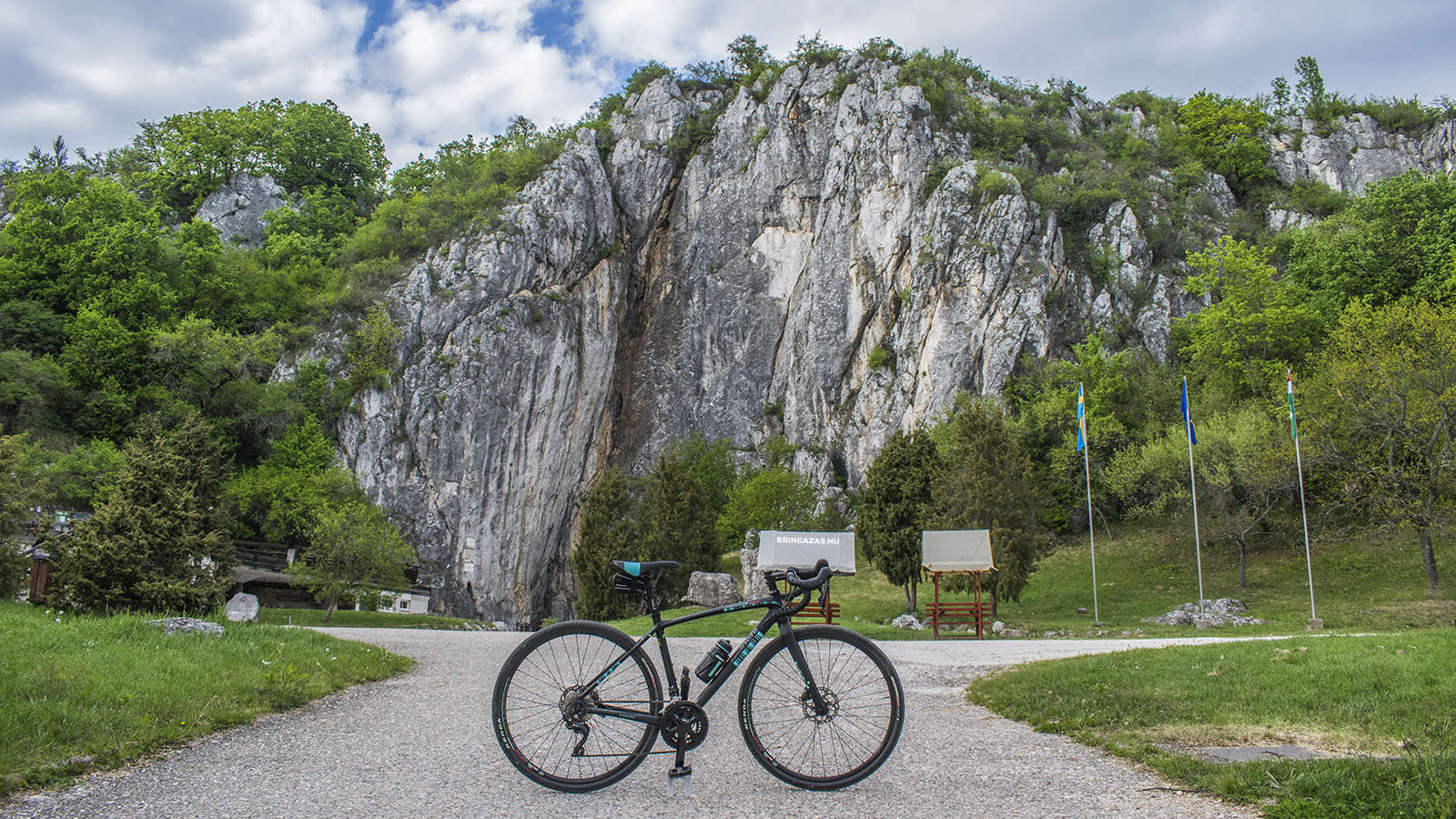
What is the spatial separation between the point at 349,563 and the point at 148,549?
2050cm

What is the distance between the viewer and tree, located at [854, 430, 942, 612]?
3109cm

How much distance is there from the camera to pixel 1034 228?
46000 millimetres

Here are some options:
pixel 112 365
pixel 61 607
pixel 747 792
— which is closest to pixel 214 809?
pixel 747 792

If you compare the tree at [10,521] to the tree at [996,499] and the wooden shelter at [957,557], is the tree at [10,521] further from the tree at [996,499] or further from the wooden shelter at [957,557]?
the tree at [996,499]

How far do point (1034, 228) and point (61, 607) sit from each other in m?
46.4

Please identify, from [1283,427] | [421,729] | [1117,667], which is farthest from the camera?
[1283,427]

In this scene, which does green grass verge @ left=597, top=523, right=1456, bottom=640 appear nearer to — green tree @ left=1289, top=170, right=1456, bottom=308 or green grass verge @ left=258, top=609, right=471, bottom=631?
green grass verge @ left=258, top=609, right=471, bottom=631

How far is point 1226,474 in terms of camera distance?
31.2 m

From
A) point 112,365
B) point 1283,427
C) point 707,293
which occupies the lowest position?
point 1283,427

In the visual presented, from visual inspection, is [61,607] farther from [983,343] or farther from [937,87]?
[937,87]

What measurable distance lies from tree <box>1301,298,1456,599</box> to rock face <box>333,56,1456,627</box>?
50.8ft

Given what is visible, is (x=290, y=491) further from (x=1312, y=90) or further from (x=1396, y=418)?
(x=1312, y=90)

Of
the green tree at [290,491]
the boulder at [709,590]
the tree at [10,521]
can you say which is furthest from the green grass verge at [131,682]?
the green tree at [290,491]

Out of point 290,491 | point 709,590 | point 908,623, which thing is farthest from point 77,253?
point 908,623
